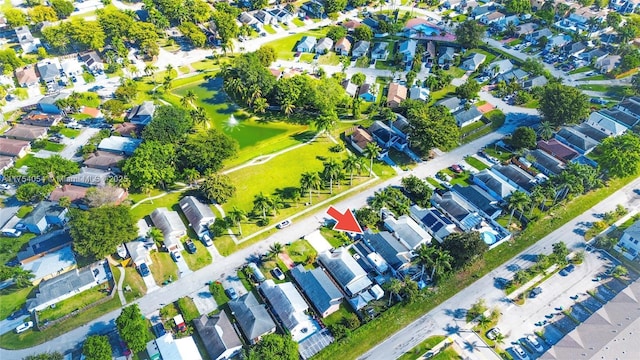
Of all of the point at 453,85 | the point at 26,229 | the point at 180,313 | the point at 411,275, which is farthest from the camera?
the point at 453,85

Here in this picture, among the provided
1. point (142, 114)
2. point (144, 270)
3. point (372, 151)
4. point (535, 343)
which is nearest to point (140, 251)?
point (144, 270)

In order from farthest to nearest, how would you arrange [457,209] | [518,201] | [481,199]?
[481,199]
[457,209]
[518,201]

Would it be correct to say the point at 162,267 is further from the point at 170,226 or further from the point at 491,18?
the point at 491,18

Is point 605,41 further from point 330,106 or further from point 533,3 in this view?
Answer: point 330,106

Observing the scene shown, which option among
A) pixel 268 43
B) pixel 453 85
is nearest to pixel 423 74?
pixel 453 85

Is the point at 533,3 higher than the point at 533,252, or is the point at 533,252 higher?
the point at 533,3

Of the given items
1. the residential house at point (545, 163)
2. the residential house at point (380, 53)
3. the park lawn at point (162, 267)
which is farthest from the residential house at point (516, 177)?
the park lawn at point (162, 267)

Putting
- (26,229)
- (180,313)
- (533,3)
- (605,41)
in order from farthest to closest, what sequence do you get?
(533,3) < (605,41) < (26,229) < (180,313)
